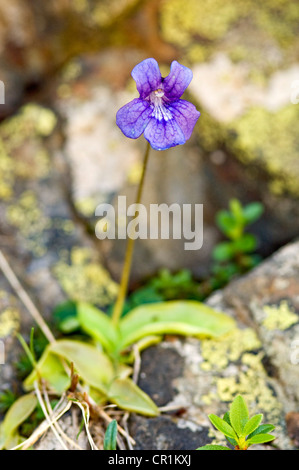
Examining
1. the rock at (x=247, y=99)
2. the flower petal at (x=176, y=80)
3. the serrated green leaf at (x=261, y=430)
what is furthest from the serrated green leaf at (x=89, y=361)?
the rock at (x=247, y=99)

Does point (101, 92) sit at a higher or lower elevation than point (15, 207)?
higher

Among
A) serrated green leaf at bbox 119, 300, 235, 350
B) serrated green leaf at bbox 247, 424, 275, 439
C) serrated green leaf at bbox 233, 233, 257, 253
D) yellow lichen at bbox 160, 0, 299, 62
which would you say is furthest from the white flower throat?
yellow lichen at bbox 160, 0, 299, 62

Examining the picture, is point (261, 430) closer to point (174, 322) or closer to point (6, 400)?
point (174, 322)

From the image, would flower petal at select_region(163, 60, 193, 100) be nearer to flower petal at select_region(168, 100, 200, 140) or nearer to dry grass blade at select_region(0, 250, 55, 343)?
flower petal at select_region(168, 100, 200, 140)

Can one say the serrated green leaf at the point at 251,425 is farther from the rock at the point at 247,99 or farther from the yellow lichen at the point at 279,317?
the rock at the point at 247,99

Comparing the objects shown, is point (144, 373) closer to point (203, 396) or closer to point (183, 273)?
point (203, 396)

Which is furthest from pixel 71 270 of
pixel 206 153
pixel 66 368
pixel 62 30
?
pixel 62 30
